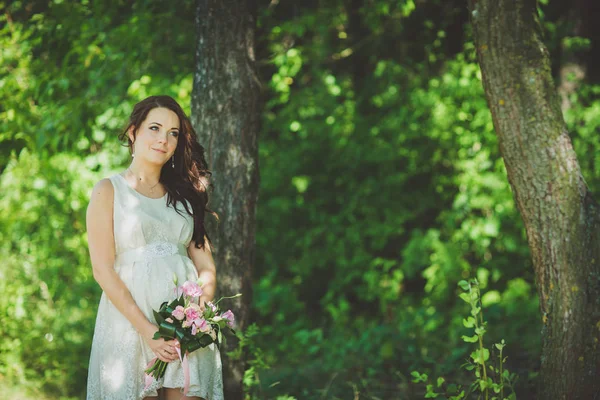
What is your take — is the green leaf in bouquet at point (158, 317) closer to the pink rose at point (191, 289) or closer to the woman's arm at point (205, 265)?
the pink rose at point (191, 289)

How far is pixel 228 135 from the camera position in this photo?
169 inches

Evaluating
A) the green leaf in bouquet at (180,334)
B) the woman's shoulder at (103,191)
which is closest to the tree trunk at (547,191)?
the green leaf in bouquet at (180,334)

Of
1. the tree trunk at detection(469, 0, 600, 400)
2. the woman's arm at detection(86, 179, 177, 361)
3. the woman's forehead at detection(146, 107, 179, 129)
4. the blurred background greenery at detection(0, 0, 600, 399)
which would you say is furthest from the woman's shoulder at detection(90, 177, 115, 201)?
the tree trunk at detection(469, 0, 600, 400)

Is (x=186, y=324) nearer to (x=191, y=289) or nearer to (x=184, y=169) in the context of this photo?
(x=191, y=289)

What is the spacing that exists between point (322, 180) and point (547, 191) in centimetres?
535

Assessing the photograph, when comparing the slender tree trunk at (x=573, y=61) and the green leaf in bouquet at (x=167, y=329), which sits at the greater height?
the slender tree trunk at (x=573, y=61)

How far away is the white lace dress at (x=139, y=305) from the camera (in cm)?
304

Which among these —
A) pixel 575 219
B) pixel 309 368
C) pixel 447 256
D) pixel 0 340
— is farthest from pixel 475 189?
pixel 0 340

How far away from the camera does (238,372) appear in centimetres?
435

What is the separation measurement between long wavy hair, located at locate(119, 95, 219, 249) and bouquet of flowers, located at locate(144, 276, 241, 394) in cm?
47

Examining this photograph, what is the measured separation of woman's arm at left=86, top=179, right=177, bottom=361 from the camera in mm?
2975

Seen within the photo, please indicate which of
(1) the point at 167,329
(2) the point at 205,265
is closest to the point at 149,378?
(1) the point at 167,329

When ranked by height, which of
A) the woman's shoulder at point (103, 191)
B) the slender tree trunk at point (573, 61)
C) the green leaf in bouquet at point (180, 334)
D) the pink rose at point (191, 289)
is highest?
the slender tree trunk at point (573, 61)

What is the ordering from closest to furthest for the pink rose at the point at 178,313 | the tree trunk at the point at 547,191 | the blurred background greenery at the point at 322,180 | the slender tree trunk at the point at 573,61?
the pink rose at the point at 178,313 < the tree trunk at the point at 547,191 < the blurred background greenery at the point at 322,180 < the slender tree trunk at the point at 573,61
